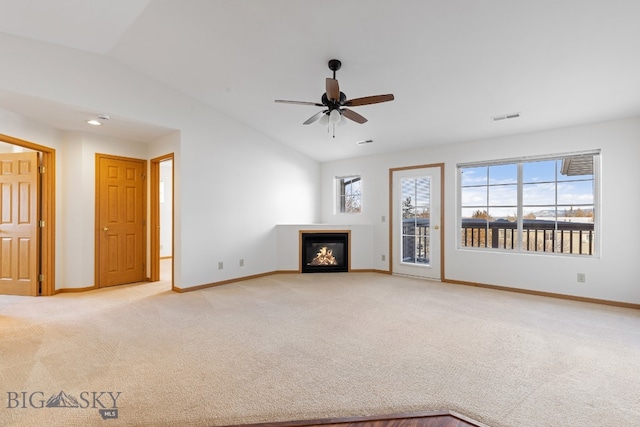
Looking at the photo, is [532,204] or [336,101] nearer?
[336,101]

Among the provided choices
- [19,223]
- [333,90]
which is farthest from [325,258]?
[19,223]

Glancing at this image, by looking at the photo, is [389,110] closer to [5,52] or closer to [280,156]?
[280,156]

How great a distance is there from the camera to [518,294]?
4465mm

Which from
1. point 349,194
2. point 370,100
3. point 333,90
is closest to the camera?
point 333,90

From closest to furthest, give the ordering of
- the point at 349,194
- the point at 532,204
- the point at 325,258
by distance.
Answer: the point at 532,204, the point at 325,258, the point at 349,194

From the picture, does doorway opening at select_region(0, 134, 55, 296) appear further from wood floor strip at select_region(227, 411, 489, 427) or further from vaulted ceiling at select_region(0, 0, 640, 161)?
wood floor strip at select_region(227, 411, 489, 427)

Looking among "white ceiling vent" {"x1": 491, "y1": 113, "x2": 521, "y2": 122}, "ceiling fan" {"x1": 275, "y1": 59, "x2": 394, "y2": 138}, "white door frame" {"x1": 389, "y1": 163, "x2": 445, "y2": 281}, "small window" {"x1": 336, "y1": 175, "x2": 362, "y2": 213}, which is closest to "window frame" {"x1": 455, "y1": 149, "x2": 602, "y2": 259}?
"white door frame" {"x1": 389, "y1": 163, "x2": 445, "y2": 281}

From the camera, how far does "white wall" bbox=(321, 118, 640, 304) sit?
12.6 ft

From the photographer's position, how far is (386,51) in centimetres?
304

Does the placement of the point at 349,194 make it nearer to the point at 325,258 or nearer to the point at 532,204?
the point at 325,258

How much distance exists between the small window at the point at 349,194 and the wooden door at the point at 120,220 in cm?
394

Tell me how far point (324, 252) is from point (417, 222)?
6.34 feet

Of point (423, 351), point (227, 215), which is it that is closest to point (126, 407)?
point (423, 351)

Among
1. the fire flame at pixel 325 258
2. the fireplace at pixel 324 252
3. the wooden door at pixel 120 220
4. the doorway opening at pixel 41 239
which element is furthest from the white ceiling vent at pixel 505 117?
the doorway opening at pixel 41 239
